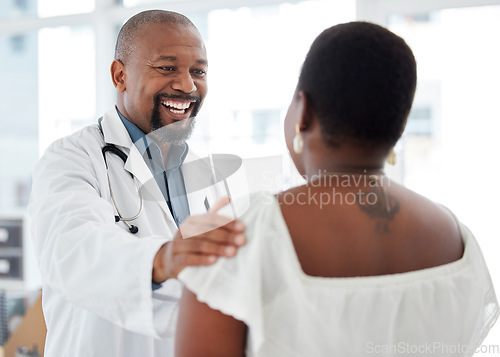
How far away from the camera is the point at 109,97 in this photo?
2727 millimetres

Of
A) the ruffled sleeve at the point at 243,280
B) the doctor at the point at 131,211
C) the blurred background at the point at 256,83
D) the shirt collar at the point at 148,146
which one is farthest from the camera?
the blurred background at the point at 256,83

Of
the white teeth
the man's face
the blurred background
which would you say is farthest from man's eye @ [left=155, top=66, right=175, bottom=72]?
the blurred background

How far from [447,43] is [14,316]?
107 inches

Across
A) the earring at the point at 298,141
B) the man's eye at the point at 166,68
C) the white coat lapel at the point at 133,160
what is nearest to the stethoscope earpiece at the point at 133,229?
the white coat lapel at the point at 133,160

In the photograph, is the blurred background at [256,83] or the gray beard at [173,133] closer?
the gray beard at [173,133]

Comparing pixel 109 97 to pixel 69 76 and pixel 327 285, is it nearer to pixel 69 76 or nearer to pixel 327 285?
pixel 69 76

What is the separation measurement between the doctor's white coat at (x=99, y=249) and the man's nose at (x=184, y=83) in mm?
216

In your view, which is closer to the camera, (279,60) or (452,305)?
(452,305)

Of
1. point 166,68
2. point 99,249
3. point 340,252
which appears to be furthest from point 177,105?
point 340,252

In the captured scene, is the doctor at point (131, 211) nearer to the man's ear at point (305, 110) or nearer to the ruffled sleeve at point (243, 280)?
the ruffled sleeve at point (243, 280)

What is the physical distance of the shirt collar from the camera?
1406 mm

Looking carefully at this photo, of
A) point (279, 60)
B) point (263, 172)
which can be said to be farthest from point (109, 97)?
point (263, 172)

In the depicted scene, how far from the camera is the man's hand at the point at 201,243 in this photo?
23.1 inches

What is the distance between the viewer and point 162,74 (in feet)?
4.69
